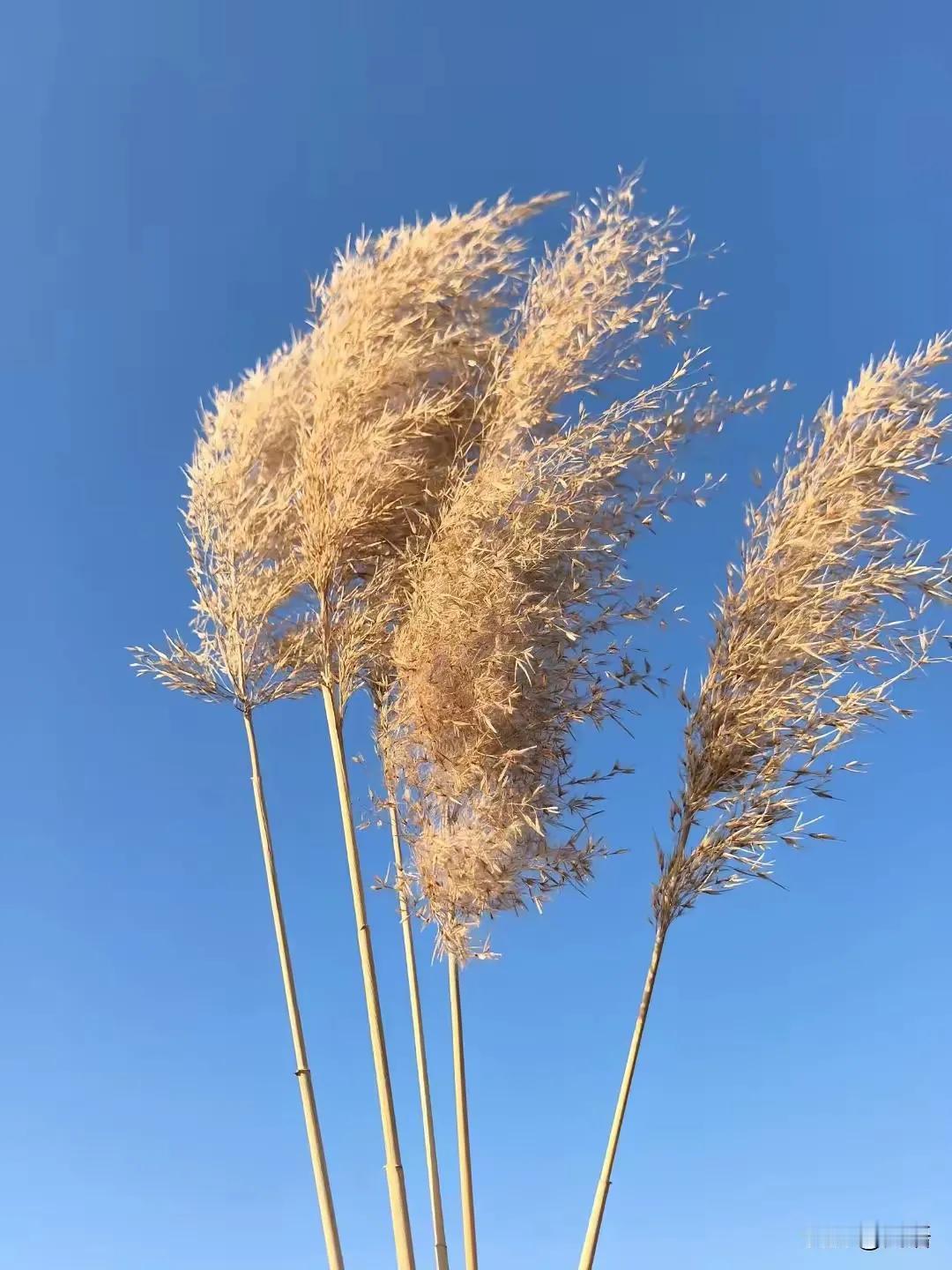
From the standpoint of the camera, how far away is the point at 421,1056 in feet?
9.27

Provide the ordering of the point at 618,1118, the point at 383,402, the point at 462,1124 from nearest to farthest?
the point at 618,1118 < the point at 462,1124 < the point at 383,402

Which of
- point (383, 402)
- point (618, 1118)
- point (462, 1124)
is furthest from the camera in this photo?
point (383, 402)

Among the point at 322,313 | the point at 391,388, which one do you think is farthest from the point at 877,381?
the point at 322,313

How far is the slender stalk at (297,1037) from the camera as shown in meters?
2.35

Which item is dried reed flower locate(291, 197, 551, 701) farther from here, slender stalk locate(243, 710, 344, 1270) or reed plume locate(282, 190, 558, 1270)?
slender stalk locate(243, 710, 344, 1270)

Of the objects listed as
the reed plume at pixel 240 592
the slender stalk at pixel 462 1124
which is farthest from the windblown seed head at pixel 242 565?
the slender stalk at pixel 462 1124

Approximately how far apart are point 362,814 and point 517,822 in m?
0.44

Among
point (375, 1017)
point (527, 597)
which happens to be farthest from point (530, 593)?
point (375, 1017)

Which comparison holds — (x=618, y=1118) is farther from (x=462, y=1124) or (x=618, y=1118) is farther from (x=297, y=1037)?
(x=297, y=1037)

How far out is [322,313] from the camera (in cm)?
299

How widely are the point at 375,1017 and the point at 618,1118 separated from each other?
1.73ft

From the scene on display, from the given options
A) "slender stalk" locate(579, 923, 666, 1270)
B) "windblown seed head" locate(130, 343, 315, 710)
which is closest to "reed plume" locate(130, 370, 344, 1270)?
"windblown seed head" locate(130, 343, 315, 710)

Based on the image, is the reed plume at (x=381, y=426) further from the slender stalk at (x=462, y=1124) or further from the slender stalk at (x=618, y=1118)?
the slender stalk at (x=618, y=1118)

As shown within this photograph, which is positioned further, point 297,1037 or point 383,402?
point 383,402
